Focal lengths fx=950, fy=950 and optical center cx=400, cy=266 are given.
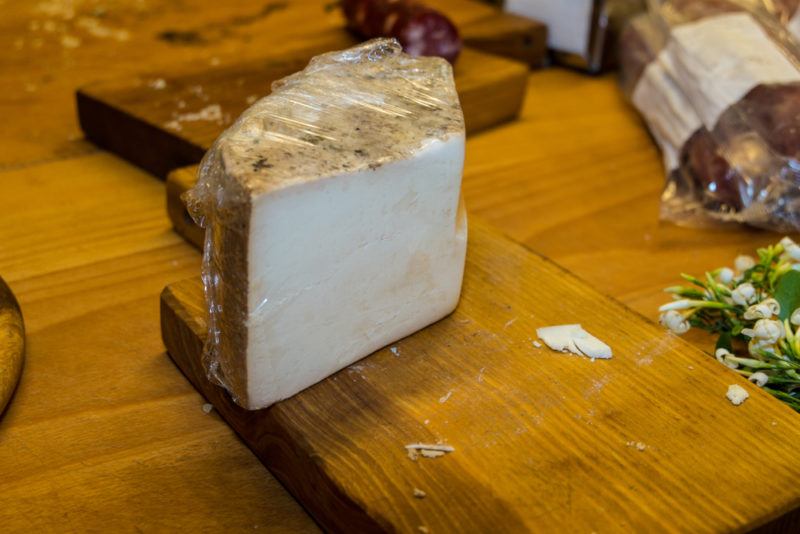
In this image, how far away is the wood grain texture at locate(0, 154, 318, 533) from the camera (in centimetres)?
75

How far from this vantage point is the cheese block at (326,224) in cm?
70

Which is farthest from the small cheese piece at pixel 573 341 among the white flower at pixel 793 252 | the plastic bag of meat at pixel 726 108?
the plastic bag of meat at pixel 726 108

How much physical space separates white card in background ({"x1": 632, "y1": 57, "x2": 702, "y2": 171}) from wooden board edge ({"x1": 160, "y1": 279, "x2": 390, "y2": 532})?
727 mm

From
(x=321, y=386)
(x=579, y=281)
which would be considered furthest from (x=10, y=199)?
(x=579, y=281)

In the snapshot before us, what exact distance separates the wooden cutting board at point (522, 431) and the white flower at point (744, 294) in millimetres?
87

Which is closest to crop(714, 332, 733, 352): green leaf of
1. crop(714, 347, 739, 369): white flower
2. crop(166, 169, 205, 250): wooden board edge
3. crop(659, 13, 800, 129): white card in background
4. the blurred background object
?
crop(714, 347, 739, 369): white flower

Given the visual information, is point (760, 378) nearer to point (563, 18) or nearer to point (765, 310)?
point (765, 310)

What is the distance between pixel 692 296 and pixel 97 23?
1297 millimetres

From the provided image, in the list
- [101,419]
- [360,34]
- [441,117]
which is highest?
[441,117]

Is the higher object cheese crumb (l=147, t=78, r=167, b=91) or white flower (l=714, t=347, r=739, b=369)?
cheese crumb (l=147, t=78, r=167, b=91)

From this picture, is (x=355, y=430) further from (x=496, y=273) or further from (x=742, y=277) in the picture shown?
(x=742, y=277)

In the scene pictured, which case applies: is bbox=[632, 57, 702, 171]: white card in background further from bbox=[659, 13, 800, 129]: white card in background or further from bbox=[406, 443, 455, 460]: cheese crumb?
bbox=[406, 443, 455, 460]: cheese crumb

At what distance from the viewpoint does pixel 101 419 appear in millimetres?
843

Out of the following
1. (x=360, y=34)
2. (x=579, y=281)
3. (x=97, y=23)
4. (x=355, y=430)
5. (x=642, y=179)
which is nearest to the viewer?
(x=355, y=430)
